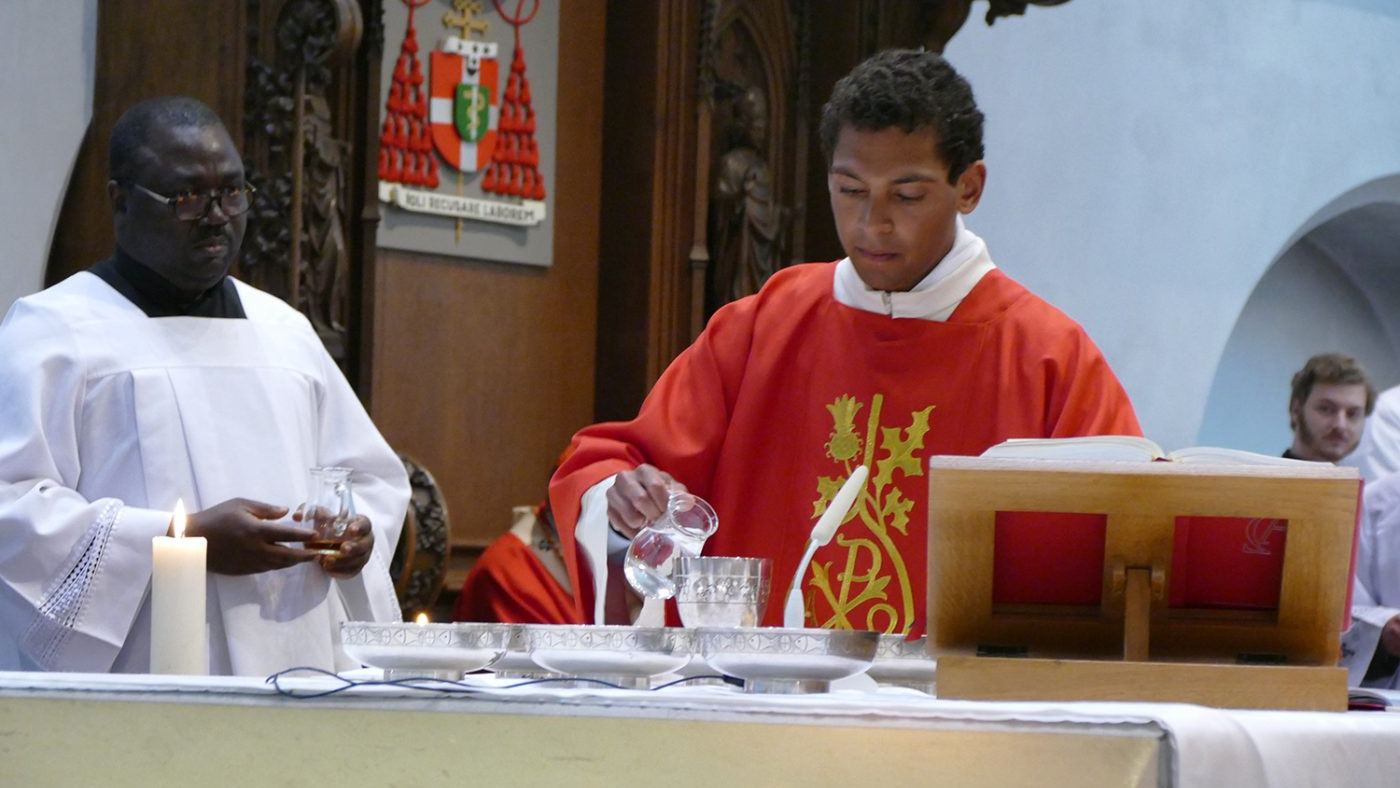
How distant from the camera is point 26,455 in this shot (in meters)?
3.59

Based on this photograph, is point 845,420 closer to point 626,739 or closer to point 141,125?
point 141,125

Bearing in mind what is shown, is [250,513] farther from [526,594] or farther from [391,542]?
[526,594]

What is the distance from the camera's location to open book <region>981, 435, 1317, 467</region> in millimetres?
2195

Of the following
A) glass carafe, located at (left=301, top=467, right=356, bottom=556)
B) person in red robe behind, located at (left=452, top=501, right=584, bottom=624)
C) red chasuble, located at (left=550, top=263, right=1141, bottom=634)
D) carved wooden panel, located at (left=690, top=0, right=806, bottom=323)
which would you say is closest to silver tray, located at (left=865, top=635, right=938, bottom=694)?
red chasuble, located at (left=550, top=263, right=1141, bottom=634)

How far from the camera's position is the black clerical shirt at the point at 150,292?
152 inches

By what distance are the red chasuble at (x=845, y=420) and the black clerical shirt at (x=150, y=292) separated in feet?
3.37

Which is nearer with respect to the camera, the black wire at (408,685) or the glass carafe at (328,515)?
the black wire at (408,685)

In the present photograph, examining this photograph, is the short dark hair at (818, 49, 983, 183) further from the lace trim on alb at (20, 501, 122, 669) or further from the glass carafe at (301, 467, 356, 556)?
the lace trim on alb at (20, 501, 122, 669)

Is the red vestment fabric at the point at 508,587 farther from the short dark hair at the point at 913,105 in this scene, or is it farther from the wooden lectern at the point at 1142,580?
the wooden lectern at the point at 1142,580

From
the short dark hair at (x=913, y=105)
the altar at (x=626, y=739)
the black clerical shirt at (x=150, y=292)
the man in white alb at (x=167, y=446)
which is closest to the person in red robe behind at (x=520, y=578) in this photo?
the man in white alb at (x=167, y=446)

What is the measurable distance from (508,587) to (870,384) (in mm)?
2717

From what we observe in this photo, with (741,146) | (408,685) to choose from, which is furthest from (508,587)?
(408,685)

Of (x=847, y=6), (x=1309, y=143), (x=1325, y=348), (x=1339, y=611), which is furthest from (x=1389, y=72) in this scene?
(x=1339, y=611)

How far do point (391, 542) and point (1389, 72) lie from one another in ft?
32.2
